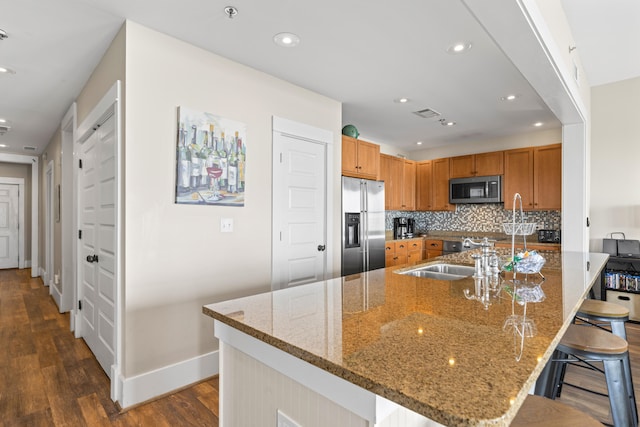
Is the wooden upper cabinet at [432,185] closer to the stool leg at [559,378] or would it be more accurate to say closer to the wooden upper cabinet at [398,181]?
the wooden upper cabinet at [398,181]

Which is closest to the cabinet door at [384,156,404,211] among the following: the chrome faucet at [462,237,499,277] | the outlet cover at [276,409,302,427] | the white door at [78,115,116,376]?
the chrome faucet at [462,237,499,277]

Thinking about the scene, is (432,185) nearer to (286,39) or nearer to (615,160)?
(615,160)

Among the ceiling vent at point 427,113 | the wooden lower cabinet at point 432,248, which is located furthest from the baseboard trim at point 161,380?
the wooden lower cabinet at point 432,248

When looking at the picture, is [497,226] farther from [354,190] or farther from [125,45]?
[125,45]

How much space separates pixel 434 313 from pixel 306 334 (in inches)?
19.3

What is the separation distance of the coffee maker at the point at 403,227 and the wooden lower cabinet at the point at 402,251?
25 centimetres

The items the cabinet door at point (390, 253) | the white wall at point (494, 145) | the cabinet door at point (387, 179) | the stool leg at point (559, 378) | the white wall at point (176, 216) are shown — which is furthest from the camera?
the cabinet door at point (387, 179)

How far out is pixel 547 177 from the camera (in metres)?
4.82

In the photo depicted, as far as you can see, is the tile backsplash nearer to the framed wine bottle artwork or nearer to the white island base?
the framed wine bottle artwork

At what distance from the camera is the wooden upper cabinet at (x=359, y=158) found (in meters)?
3.87

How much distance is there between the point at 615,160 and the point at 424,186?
105 inches

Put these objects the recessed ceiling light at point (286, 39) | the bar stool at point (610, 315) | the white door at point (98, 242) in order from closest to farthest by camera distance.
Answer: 1. the bar stool at point (610, 315)
2. the recessed ceiling light at point (286, 39)
3. the white door at point (98, 242)

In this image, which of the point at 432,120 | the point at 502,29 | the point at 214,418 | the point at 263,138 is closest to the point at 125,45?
the point at 263,138

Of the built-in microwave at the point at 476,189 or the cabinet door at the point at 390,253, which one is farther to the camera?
the built-in microwave at the point at 476,189
